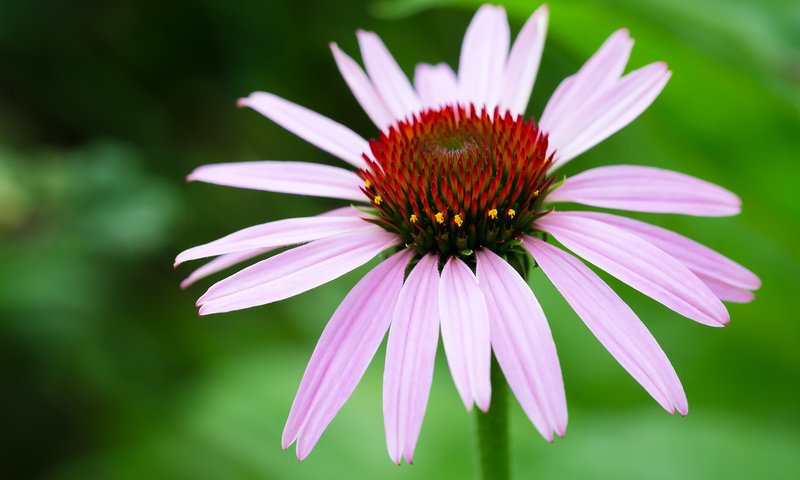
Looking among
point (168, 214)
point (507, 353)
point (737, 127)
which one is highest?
point (168, 214)

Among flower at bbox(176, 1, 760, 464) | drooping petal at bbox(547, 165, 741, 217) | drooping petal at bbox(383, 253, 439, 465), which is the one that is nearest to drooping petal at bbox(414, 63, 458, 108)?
flower at bbox(176, 1, 760, 464)

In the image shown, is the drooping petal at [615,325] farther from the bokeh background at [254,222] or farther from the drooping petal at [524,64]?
the bokeh background at [254,222]

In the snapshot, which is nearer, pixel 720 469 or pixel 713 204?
pixel 713 204

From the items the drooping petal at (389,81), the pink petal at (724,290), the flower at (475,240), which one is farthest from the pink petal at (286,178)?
the pink petal at (724,290)

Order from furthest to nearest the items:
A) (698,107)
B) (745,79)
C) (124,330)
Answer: (124,330)
(698,107)
(745,79)

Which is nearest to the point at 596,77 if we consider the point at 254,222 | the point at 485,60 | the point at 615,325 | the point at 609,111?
the point at 609,111

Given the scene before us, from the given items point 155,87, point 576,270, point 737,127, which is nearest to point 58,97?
point 155,87

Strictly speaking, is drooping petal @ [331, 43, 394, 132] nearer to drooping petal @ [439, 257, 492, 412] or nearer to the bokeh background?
the bokeh background

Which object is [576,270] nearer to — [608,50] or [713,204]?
[713,204]

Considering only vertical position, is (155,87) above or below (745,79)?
above
